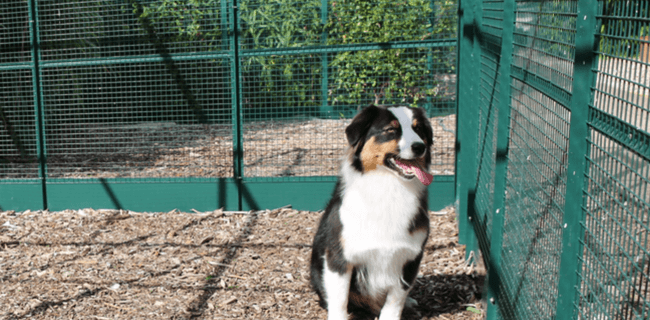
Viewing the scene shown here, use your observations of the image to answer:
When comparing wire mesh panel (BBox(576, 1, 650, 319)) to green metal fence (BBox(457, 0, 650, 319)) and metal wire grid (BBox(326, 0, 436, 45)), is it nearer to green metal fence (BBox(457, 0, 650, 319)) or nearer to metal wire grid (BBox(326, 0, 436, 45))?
green metal fence (BBox(457, 0, 650, 319))

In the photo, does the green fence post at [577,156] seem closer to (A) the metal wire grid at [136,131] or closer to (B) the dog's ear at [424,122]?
(B) the dog's ear at [424,122]

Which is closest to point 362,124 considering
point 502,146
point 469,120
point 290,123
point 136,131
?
point 502,146

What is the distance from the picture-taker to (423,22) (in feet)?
20.4

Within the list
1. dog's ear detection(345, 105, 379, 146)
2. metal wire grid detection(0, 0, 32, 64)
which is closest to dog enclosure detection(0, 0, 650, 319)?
metal wire grid detection(0, 0, 32, 64)

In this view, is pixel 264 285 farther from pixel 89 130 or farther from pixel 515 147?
pixel 89 130

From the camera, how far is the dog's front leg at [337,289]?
3199 mm

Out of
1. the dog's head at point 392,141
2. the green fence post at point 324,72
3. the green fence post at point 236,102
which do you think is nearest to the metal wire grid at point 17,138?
the green fence post at point 236,102

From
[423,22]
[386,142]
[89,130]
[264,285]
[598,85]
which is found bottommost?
[264,285]

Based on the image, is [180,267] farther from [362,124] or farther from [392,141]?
[392,141]

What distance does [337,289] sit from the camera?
322 centimetres

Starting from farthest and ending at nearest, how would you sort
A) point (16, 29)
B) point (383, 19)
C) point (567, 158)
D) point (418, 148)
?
point (16, 29) < point (383, 19) < point (418, 148) < point (567, 158)

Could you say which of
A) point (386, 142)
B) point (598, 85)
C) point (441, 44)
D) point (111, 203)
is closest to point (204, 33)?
point (111, 203)

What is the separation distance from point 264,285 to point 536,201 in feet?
7.77

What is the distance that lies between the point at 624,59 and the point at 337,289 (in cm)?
219
